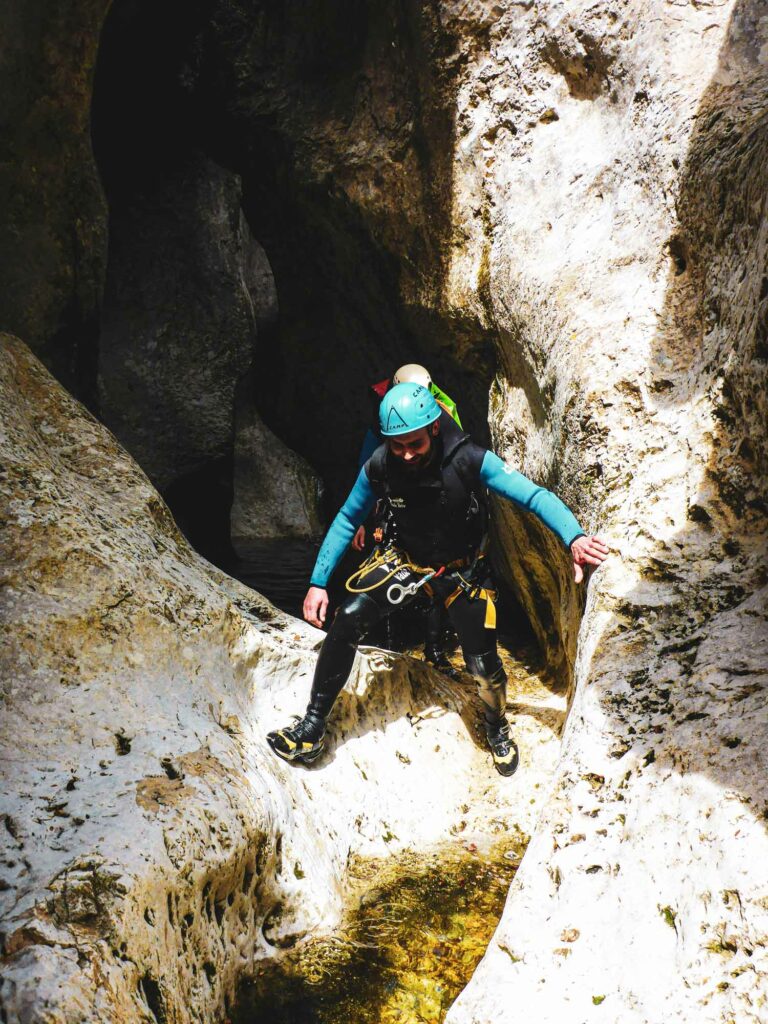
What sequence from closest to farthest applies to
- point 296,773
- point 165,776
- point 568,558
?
point 165,776 < point 296,773 < point 568,558

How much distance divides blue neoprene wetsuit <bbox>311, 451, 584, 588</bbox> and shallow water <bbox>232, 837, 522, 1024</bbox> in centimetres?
183

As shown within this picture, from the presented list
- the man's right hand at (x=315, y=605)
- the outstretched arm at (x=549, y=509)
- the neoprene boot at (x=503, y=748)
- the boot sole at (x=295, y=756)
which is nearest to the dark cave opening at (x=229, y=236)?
the outstretched arm at (x=549, y=509)

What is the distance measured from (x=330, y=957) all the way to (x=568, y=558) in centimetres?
297

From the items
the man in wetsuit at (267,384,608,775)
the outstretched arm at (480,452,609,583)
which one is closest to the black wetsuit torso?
the man in wetsuit at (267,384,608,775)

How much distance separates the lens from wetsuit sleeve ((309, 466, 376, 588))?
531cm

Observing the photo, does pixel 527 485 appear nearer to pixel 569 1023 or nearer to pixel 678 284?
pixel 678 284

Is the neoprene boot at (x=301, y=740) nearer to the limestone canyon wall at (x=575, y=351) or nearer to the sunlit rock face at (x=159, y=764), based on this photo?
the sunlit rock face at (x=159, y=764)

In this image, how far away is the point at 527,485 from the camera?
4824 mm

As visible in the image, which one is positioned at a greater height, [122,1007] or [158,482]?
[122,1007]

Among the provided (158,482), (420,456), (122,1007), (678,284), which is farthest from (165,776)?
(158,482)

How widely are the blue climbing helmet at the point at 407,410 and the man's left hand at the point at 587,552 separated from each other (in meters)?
1.15

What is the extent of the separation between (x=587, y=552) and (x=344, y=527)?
5.65ft

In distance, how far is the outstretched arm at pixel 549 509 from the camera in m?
4.32

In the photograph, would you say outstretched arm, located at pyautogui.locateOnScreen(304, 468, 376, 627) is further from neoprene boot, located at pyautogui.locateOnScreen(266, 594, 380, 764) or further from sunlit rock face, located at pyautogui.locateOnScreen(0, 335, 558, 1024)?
sunlit rock face, located at pyautogui.locateOnScreen(0, 335, 558, 1024)
